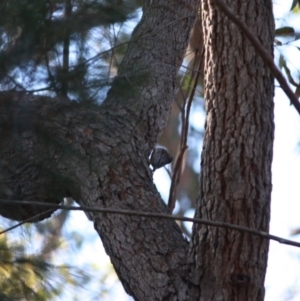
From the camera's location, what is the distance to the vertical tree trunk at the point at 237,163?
209cm

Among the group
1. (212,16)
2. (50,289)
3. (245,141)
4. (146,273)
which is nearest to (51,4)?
(212,16)

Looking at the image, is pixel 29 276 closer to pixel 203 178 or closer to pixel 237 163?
pixel 203 178

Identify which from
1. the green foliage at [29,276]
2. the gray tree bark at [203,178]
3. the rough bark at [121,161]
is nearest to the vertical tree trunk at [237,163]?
the gray tree bark at [203,178]

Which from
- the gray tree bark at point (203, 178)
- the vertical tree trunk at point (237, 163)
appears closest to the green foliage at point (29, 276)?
the gray tree bark at point (203, 178)

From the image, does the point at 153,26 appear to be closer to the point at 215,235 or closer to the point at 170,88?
the point at 170,88

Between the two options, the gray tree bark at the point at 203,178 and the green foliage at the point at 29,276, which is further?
the green foliage at the point at 29,276

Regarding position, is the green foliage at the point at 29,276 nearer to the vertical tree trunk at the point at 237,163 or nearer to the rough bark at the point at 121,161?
the rough bark at the point at 121,161

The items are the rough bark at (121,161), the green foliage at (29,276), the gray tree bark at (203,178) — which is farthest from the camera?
the green foliage at (29,276)

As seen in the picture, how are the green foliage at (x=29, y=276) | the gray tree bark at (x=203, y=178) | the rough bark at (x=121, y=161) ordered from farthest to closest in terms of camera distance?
the green foliage at (x=29, y=276), the gray tree bark at (x=203, y=178), the rough bark at (x=121, y=161)

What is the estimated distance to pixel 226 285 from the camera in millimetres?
2098

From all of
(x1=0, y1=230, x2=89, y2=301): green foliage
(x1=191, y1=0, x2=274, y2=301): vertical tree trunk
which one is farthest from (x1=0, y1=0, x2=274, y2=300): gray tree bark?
(x1=0, y1=230, x2=89, y2=301): green foliage

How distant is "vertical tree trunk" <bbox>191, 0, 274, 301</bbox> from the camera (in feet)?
6.87

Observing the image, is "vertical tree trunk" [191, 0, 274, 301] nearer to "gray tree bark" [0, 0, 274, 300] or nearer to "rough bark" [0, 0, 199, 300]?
"gray tree bark" [0, 0, 274, 300]

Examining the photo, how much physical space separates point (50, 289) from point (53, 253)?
124mm
